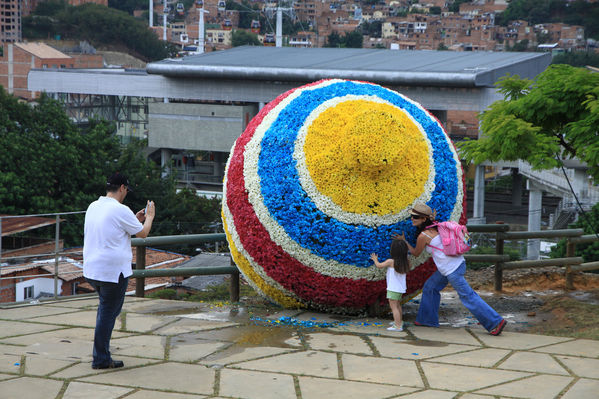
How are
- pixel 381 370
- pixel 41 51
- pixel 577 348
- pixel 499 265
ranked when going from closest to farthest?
1. pixel 381 370
2. pixel 577 348
3. pixel 499 265
4. pixel 41 51

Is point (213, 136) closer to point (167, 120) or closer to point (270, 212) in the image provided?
point (167, 120)

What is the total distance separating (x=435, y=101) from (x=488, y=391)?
48.3m

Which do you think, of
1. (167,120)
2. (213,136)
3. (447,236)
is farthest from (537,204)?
(447,236)

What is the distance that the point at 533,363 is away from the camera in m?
7.04

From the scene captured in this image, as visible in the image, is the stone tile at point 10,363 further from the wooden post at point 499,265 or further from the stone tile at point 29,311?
the wooden post at point 499,265

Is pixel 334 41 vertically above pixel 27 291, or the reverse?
pixel 334 41

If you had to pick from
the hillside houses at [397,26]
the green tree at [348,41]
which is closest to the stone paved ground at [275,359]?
the hillside houses at [397,26]

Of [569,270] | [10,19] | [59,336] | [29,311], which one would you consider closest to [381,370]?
[59,336]

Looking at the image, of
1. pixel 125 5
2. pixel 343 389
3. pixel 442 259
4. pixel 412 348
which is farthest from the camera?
pixel 125 5

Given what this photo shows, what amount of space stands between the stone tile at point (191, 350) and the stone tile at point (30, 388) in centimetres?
110

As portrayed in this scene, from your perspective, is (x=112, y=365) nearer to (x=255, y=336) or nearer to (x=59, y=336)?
(x=59, y=336)

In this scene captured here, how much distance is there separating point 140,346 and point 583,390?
146 inches

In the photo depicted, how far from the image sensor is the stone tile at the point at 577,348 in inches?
291

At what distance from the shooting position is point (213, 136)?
2388 inches
